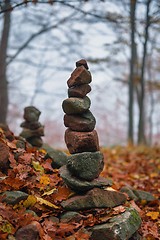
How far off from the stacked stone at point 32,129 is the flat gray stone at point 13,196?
7.88 feet

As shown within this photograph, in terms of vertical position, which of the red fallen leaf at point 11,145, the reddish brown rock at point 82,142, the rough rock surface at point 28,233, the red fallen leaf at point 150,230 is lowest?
the red fallen leaf at point 150,230

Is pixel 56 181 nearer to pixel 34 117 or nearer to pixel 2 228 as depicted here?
pixel 2 228

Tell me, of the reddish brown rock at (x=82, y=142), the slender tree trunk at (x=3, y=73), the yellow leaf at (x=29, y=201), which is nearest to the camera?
the yellow leaf at (x=29, y=201)

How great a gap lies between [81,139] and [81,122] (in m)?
0.24

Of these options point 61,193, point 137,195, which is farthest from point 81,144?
point 137,195

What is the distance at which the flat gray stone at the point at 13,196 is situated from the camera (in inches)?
152

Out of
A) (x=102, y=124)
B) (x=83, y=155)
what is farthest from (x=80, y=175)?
(x=102, y=124)

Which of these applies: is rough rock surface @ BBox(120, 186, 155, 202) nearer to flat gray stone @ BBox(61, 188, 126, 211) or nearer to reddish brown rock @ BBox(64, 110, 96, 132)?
flat gray stone @ BBox(61, 188, 126, 211)

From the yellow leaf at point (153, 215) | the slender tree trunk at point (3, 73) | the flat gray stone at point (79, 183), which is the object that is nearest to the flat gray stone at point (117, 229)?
the flat gray stone at point (79, 183)

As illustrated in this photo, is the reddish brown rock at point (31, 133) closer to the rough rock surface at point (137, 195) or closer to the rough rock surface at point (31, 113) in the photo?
the rough rock surface at point (31, 113)

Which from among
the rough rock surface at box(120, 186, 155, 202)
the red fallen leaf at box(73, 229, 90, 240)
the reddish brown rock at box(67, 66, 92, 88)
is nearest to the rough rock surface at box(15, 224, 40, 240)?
the red fallen leaf at box(73, 229, 90, 240)

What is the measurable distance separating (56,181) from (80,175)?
1.96ft

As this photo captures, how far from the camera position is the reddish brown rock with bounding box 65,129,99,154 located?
168 inches

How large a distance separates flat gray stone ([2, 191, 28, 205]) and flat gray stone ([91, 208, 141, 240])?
0.89m
